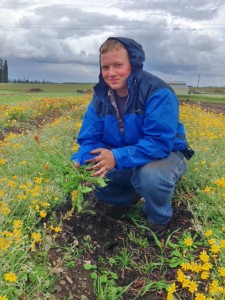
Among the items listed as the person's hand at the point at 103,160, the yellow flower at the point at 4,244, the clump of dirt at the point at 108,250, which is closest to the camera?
the yellow flower at the point at 4,244

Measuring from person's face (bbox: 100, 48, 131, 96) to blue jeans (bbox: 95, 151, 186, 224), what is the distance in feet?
2.33

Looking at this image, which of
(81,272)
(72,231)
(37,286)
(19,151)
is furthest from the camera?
(19,151)

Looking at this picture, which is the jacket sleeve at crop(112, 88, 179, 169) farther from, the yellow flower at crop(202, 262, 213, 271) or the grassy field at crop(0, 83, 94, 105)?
the grassy field at crop(0, 83, 94, 105)

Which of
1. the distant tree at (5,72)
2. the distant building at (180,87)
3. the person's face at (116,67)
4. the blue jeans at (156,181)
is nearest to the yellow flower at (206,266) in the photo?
the blue jeans at (156,181)

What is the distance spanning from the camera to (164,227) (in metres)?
3.47

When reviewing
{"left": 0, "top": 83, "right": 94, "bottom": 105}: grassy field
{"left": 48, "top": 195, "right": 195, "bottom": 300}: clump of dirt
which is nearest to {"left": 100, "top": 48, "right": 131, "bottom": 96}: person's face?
{"left": 48, "top": 195, "right": 195, "bottom": 300}: clump of dirt

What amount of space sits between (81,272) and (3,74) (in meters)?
90.3

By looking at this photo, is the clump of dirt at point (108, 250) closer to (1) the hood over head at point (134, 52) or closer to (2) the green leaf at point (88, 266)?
(2) the green leaf at point (88, 266)

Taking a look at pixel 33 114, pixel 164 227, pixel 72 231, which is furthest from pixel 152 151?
pixel 33 114

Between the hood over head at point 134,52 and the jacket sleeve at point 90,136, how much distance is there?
550 mm

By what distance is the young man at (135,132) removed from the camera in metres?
3.18

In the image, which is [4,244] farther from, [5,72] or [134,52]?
[5,72]

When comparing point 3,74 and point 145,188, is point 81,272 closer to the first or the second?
point 145,188

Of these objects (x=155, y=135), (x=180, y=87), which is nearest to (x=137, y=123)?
(x=155, y=135)
